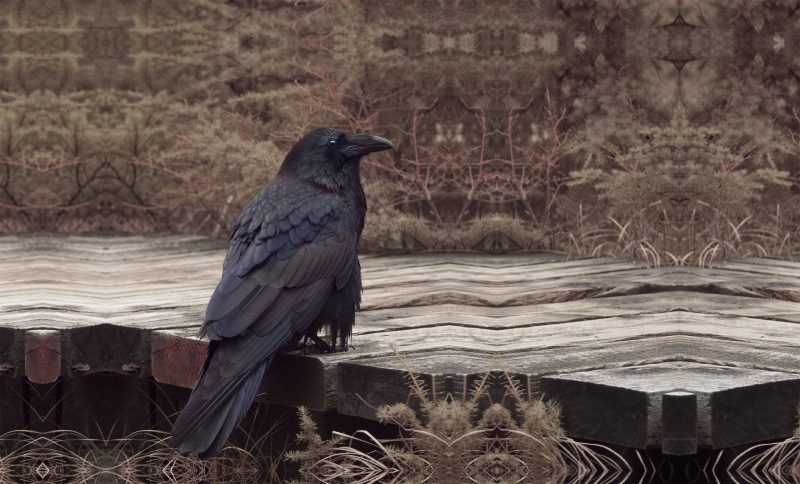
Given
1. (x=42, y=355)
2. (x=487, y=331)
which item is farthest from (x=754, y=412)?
(x=42, y=355)

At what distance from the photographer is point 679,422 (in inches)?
103

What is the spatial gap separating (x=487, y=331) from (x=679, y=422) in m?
1.34

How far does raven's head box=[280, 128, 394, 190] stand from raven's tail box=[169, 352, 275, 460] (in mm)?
991

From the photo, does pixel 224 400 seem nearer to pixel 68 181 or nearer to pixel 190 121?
pixel 190 121

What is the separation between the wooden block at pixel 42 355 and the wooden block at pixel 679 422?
2.28 m

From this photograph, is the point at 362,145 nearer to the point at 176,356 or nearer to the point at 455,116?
the point at 176,356

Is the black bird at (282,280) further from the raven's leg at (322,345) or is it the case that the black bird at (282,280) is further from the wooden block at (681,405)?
the wooden block at (681,405)

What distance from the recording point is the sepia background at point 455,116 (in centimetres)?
626

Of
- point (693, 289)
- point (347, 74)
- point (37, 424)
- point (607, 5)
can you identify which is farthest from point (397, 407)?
point (607, 5)

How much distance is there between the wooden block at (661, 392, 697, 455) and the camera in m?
2.60

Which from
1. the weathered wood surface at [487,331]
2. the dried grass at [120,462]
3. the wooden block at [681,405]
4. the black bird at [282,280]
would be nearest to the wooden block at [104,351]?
the weathered wood surface at [487,331]

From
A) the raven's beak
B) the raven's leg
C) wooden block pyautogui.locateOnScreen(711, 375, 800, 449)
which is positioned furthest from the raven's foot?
wooden block pyautogui.locateOnScreen(711, 375, 800, 449)

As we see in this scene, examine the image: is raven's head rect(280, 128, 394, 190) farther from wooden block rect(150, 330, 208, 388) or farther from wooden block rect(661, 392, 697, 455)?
wooden block rect(661, 392, 697, 455)

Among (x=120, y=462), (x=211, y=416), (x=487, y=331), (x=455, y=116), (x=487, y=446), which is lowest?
(x=120, y=462)
